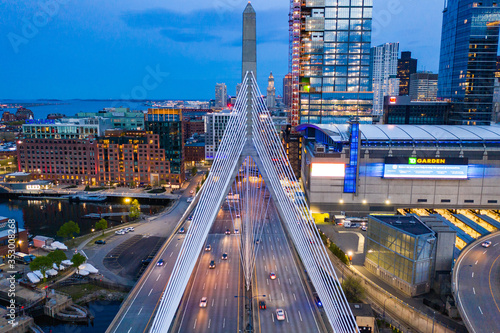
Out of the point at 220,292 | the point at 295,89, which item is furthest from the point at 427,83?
the point at 220,292

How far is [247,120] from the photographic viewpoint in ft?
54.5

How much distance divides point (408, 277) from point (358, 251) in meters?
6.35

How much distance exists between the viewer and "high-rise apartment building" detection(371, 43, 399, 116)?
143050 mm

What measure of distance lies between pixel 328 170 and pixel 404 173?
267 inches

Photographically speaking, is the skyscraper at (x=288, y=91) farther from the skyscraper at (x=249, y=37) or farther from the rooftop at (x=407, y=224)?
the skyscraper at (x=249, y=37)

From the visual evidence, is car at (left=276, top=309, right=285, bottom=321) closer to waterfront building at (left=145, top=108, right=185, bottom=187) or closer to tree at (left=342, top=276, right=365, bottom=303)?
tree at (left=342, top=276, right=365, bottom=303)

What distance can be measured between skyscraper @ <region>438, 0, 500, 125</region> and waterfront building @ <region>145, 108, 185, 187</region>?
41.6m

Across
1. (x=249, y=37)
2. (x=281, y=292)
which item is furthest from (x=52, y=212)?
(x=249, y=37)

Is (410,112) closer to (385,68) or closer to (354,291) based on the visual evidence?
(354,291)

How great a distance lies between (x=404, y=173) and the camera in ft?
110

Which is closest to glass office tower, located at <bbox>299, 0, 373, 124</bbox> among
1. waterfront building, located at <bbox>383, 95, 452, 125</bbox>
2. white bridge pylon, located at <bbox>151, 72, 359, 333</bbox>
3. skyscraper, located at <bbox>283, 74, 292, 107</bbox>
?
waterfront building, located at <bbox>383, 95, 452, 125</bbox>

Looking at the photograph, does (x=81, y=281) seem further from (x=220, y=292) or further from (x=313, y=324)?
(x=313, y=324)

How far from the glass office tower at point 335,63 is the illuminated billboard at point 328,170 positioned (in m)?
20.3

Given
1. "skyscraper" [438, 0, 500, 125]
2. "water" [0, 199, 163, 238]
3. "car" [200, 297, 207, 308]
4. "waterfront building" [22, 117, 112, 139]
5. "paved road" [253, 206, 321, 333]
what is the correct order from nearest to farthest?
"paved road" [253, 206, 321, 333] → "car" [200, 297, 207, 308] → "water" [0, 199, 163, 238] → "skyscraper" [438, 0, 500, 125] → "waterfront building" [22, 117, 112, 139]
